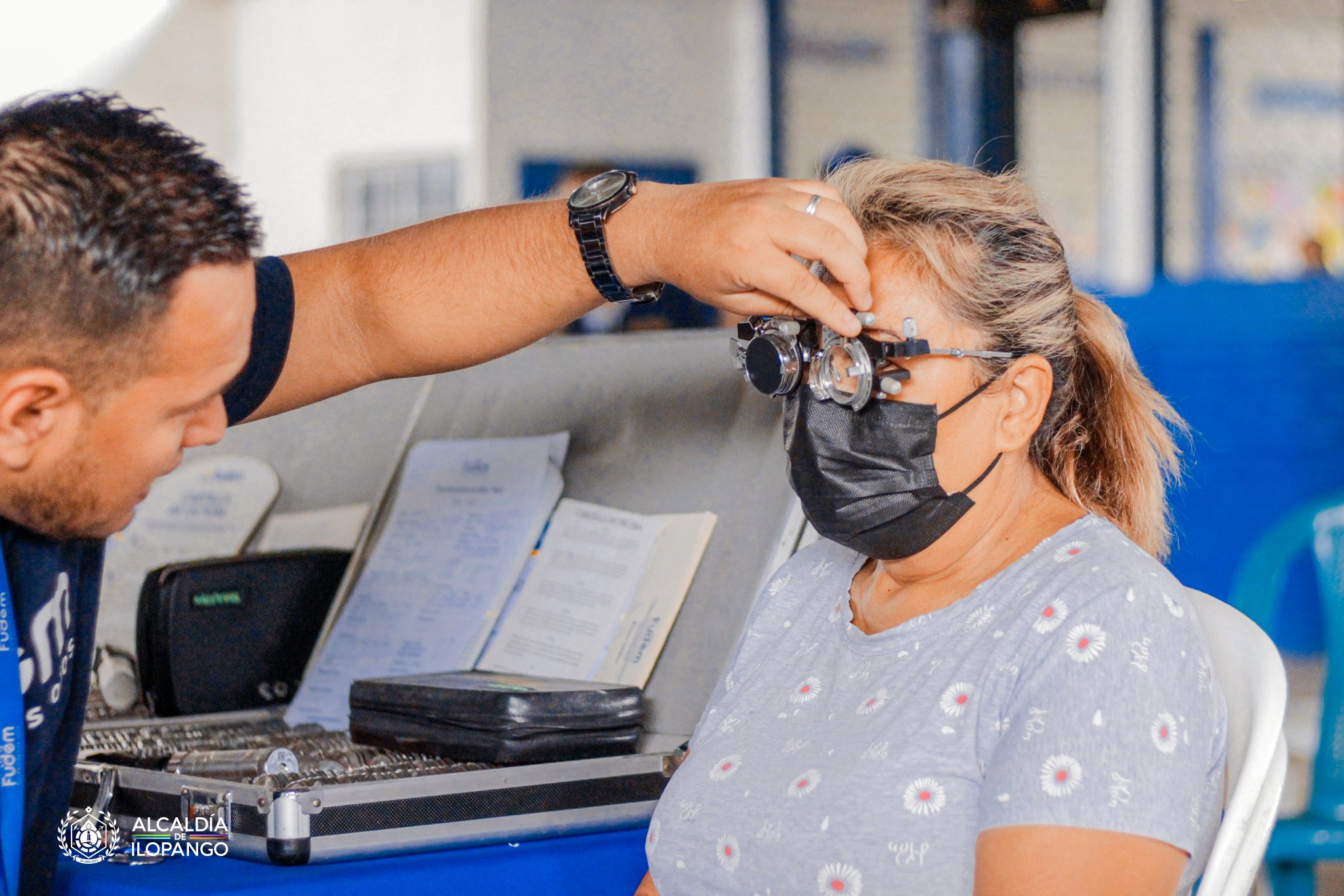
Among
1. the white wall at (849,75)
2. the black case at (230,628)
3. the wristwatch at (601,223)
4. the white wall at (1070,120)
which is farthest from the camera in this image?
the white wall at (849,75)

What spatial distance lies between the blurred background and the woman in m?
3.45

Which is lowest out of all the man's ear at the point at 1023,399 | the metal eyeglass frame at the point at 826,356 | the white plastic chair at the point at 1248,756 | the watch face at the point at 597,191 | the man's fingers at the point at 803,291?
the white plastic chair at the point at 1248,756

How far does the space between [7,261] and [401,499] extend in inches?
46.3

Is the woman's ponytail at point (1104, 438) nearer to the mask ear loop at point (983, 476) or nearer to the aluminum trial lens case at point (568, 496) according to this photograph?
the mask ear loop at point (983, 476)

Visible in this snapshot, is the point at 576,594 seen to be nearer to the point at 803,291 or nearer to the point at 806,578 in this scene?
the point at 806,578

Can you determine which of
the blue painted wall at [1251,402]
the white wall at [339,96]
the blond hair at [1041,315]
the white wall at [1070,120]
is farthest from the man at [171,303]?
the white wall at [339,96]

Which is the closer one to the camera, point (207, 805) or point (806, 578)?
point (207, 805)

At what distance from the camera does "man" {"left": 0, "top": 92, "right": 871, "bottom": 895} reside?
1277 mm

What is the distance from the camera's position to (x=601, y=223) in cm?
166

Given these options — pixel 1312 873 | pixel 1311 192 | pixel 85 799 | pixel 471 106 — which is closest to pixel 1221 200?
pixel 1311 192

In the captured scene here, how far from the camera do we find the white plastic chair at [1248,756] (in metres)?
1.33

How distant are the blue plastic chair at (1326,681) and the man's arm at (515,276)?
1676mm

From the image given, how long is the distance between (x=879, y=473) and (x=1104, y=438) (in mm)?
316

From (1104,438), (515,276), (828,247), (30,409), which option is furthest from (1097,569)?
(30,409)
